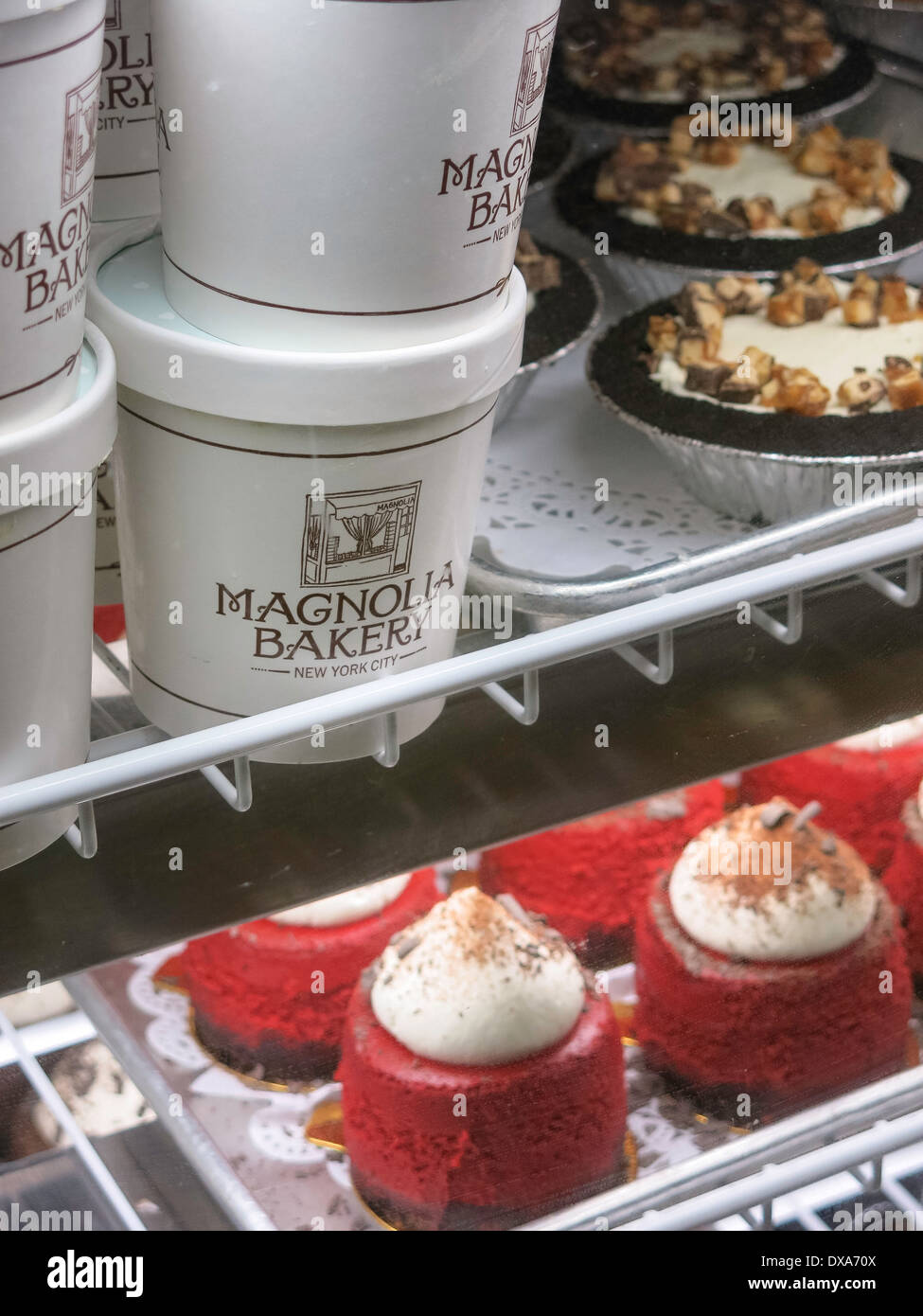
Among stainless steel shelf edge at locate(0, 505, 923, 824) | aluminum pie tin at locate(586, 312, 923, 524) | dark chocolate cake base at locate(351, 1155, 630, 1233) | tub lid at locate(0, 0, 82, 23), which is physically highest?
tub lid at locate(0, 0, 82, 23)

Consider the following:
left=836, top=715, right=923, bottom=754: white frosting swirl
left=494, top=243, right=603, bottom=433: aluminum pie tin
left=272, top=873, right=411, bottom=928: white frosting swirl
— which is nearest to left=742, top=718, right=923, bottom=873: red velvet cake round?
left=836, top=715, right=923, bottom=754: white frosting swirl

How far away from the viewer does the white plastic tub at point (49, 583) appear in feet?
1.68

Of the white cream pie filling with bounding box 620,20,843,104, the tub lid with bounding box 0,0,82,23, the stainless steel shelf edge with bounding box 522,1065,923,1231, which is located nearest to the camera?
the tub lid with bounding box 0,0,82,23

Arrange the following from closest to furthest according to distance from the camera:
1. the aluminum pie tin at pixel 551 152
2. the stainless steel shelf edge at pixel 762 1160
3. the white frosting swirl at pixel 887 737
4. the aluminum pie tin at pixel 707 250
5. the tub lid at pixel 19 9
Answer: the tub lid at pixel 19 9 < the stainless steel shelf edge at pixel 762 1160 < the white frosting swirl at pixel 887 737 < the aluminum pie tin at pixel 707 250 < the aluminum pie tin at pixel 551 152

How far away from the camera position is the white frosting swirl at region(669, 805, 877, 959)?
824 mm

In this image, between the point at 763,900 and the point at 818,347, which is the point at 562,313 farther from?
the point at 763,900

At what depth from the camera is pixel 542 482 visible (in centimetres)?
94

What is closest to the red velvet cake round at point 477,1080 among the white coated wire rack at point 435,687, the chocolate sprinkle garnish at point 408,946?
the chocolate sprinkle garnish at point 408,946

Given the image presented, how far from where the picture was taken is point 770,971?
0.81 meters

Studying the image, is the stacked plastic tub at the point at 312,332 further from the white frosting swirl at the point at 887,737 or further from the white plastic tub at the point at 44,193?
the white frosting swirl at the point at 887,737

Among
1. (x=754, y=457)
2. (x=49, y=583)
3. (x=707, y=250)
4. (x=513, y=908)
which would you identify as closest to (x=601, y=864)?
(x=513, y=908)

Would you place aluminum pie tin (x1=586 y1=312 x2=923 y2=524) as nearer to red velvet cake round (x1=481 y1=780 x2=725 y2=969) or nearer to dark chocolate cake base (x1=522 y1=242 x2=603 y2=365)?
dark chocolate cake base (x1=522 y1=242 x2=603 y2=365)

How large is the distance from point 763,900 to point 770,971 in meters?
0.04
